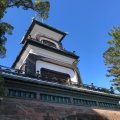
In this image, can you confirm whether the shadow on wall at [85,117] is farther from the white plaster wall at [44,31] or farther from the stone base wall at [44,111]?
the white plaster wall at [44,31]

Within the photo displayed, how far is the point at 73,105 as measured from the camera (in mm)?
14258

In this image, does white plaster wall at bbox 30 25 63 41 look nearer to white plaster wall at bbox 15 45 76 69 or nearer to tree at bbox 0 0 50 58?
white plaster wall at bbox 15 45 76 69

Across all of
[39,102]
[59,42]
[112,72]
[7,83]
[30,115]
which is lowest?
[30,115]

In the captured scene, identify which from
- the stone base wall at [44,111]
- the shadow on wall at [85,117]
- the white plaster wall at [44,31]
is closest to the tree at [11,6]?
the stone base wall at [44,111]

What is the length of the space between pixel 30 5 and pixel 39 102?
695cm

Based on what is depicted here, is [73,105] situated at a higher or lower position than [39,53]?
lower

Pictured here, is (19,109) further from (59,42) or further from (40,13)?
(59,42)

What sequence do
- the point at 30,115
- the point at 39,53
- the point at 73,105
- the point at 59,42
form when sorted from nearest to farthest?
1. the point at 30,115
2. the point at 73,105
3. the point at 39,53
4. the point at 59,42

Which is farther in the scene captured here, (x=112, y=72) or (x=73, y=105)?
(x=112, y=72)

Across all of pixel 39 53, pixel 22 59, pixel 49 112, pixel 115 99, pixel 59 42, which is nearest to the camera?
pixel 49 112

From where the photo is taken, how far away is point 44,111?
1232 centimetres

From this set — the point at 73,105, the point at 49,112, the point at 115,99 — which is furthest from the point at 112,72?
the point at 49,112

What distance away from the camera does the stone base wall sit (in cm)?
1101

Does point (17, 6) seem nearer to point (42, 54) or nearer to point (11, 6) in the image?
point (11, 6)
